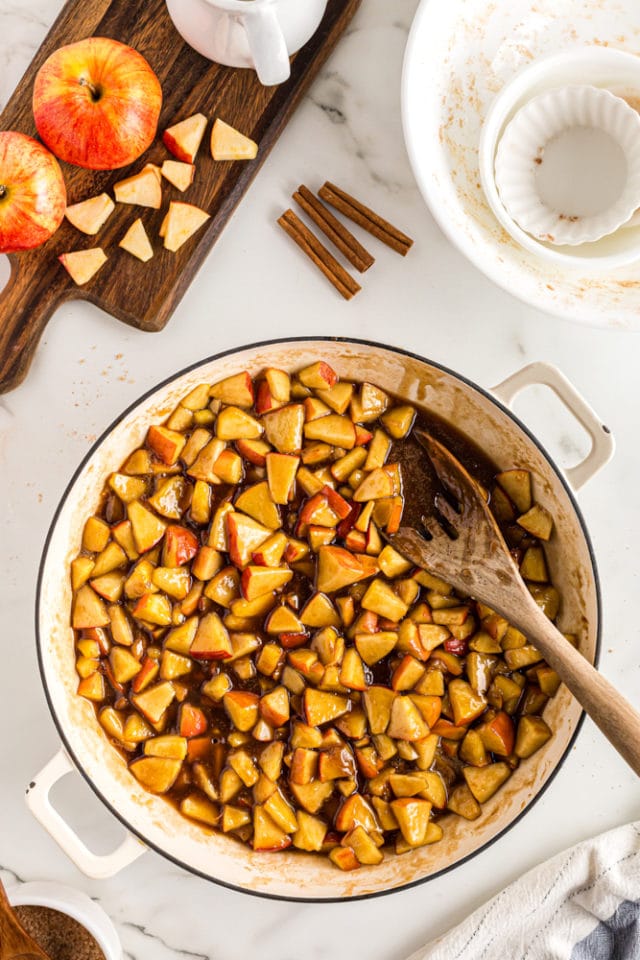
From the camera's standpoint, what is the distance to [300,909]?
1864 millimetres

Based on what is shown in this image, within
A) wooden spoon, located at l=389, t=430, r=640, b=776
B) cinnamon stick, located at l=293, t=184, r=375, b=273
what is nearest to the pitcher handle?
cinnamon stick, located at l=293, t=184, r=375, b=273

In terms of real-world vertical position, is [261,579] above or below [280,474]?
below

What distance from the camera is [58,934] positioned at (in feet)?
6.18

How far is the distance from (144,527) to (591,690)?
0.84 m

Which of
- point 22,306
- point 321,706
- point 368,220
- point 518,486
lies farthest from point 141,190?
point 321,706

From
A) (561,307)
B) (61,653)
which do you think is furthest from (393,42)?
(61,653)

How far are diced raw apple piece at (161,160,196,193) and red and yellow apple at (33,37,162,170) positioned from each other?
61 millimetres

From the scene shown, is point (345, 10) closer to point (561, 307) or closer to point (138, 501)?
point (561, 307)

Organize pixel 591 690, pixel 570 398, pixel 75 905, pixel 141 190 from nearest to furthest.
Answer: pixel 591 690 < pixel 570 398 < pixel 141 190 < pixel 75 905

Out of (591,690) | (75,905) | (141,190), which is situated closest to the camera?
(591,690)

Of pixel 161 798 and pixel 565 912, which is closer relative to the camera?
pixel 161 798

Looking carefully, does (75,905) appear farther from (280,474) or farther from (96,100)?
(96,100)

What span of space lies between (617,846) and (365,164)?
4.82ft

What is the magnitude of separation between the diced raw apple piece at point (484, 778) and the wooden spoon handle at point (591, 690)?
0.31 metres
